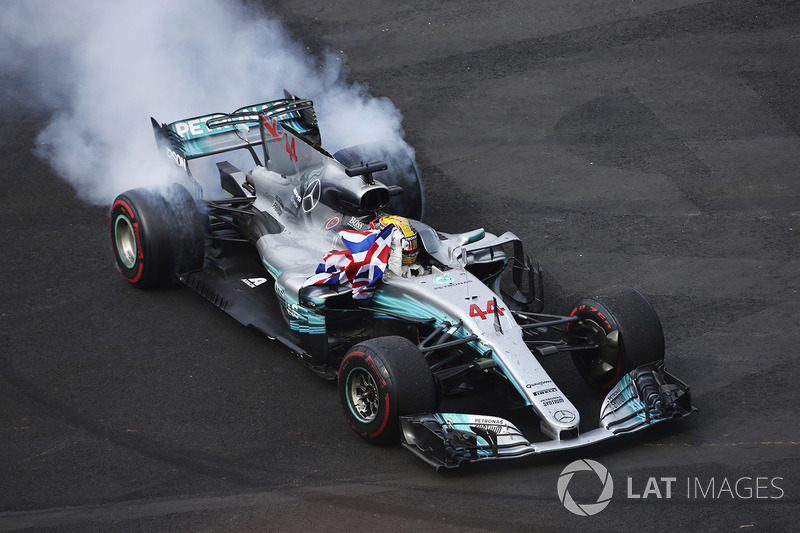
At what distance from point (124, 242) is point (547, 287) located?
15.0 feet

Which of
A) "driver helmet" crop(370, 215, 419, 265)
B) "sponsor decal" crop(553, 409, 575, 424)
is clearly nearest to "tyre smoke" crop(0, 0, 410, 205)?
"driver helmet" crop(370, 215, 419, 265)

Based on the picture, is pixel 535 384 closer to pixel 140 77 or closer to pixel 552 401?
pixel 552 401

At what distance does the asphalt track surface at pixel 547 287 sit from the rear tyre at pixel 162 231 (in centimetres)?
36

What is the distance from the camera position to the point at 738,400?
28.8 ft

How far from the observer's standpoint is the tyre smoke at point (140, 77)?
13516mm

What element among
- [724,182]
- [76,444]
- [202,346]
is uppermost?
[724,182]

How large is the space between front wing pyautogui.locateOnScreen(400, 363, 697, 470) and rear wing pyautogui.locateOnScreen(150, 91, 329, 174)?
4.53m

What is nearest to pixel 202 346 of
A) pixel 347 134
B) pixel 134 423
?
pixel 134 423

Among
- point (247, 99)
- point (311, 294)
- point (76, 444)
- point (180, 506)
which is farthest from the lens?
point (247, 99)

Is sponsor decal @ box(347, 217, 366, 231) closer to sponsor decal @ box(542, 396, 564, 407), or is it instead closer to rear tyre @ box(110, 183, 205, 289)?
rear tyre @ box(110, 183, 205, 289)

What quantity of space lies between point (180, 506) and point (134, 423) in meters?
1.37

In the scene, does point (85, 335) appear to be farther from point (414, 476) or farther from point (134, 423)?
point (414, 476)

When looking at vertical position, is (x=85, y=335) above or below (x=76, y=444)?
above

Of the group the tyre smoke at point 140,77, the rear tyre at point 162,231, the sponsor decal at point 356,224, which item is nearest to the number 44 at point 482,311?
the sponsor decal at point 356,224
